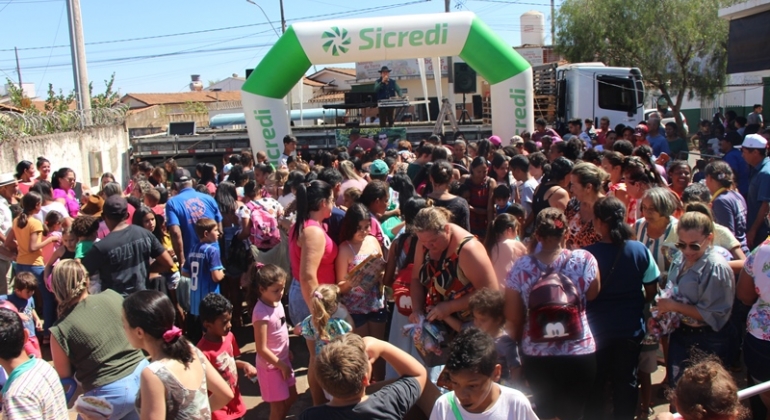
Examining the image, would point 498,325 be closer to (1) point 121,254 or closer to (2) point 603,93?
(1) point 121,254

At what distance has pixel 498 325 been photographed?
3.41 meters

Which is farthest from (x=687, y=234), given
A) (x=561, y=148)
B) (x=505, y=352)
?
(x=561, y=148)

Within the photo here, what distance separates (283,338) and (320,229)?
0.74m

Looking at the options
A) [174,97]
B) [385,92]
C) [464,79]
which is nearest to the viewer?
[385,92]

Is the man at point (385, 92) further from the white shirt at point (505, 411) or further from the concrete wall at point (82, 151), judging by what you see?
the white shirt at point (505, 411)

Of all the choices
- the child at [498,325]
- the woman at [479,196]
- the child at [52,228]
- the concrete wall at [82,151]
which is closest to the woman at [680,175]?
the woman at [479,196]

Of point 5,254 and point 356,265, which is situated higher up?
point 356,265

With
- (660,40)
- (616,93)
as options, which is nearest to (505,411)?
(616,93)

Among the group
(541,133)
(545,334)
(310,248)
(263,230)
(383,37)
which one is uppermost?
(383,37)

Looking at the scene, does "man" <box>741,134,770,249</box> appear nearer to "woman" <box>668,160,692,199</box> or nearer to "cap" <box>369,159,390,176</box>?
"woman" <box>668,160,692,199</box>

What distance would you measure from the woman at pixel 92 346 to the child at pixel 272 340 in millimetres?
797

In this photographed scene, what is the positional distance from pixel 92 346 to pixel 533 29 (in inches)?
1528

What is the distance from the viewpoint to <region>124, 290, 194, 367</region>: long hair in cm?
A: 287

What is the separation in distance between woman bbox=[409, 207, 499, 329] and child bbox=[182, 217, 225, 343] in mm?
2119
